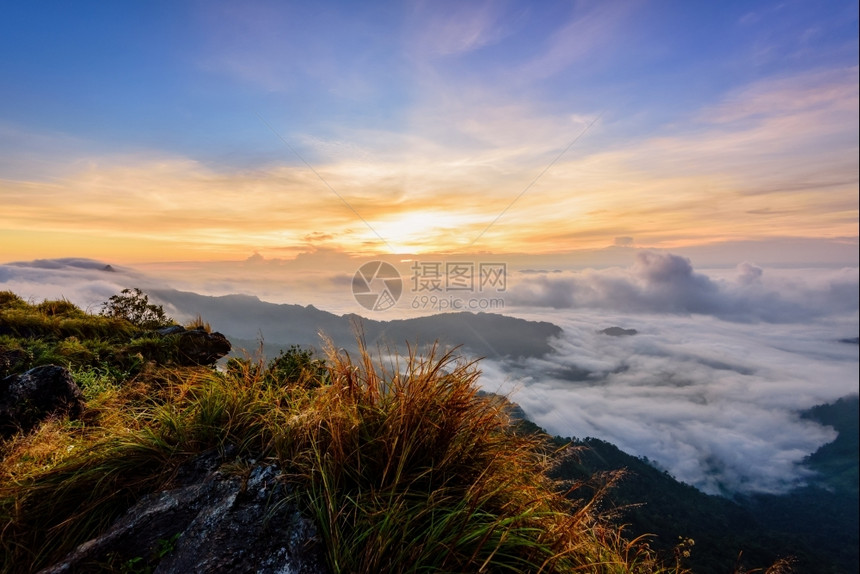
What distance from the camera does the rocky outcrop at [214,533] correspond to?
2949 millimetres

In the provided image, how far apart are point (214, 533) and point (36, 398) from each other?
4.93m

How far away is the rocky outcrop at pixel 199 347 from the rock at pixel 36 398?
10.1ft

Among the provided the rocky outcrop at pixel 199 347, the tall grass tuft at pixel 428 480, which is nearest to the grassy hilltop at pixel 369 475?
the tall grass tuft at pixel 428 480

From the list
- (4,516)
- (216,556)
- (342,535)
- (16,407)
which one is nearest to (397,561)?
(342,535)

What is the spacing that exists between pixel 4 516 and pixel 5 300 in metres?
13.8

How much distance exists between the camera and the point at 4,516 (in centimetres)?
383

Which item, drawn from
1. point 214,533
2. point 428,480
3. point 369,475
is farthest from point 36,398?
point 428,480

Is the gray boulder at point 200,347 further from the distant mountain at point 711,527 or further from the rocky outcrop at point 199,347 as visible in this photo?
the distant mountain at point 711,527

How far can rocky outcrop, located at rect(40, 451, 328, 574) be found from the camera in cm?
295

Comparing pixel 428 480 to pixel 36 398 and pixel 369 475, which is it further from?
pixel 36 398

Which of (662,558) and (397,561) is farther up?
(397,561)

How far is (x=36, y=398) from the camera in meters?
6.09

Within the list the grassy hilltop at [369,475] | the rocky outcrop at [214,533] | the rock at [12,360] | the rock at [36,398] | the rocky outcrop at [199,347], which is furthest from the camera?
the rocky outcrop at [199,347]

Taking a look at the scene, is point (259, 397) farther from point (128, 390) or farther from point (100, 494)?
point (128, 390)
